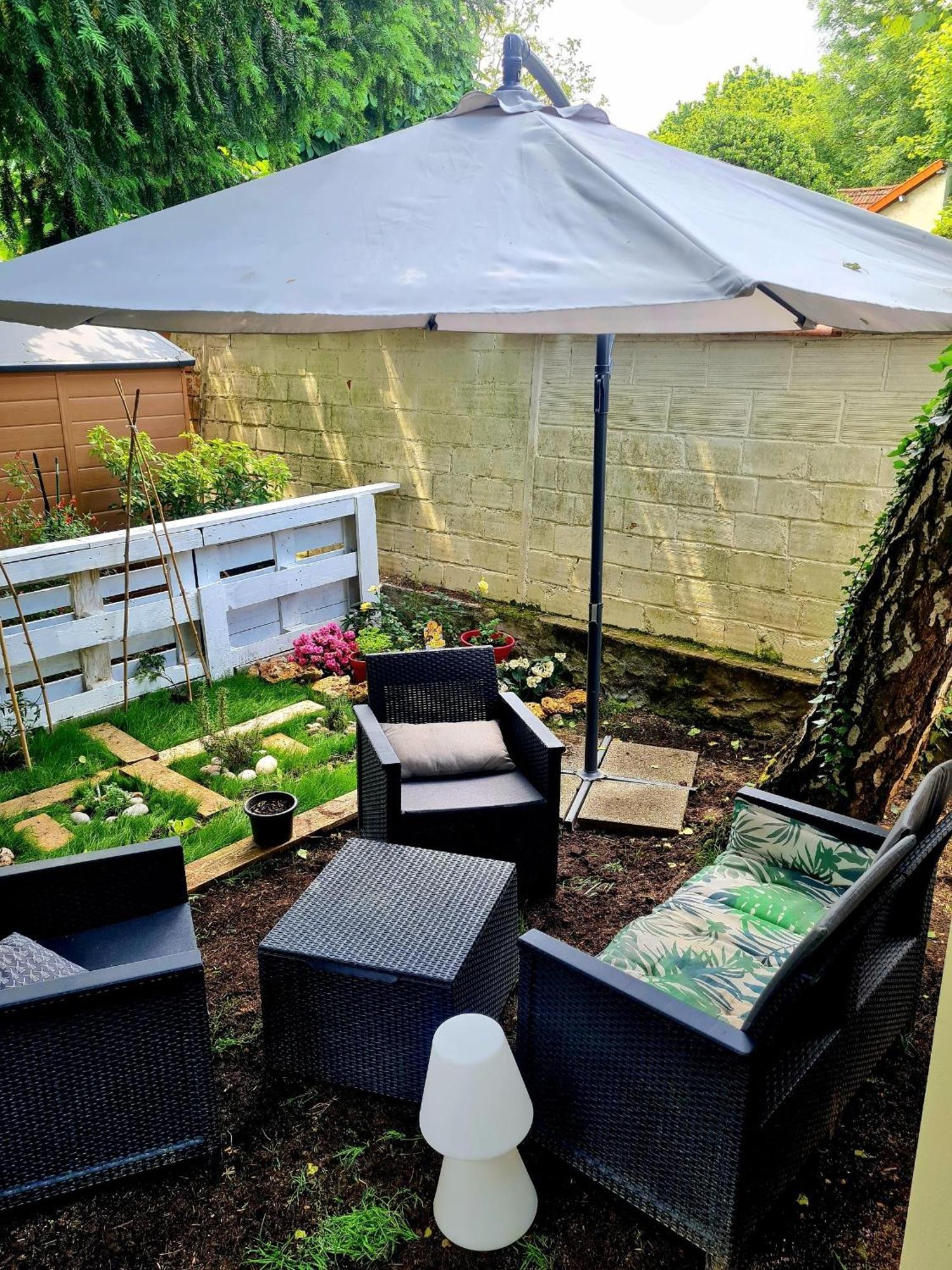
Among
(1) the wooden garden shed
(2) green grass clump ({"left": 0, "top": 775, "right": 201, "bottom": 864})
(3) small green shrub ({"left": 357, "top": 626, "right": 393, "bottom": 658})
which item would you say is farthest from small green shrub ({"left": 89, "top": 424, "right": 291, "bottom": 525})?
(2) green grass clump ({"left": 0, "top": 775, "right": 201, "bottom": 864})

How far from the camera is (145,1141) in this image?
2.03m

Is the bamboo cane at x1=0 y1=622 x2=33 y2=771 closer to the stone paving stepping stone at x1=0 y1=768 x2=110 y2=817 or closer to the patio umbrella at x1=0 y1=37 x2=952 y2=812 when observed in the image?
the stone paving stepping stone at x1=0 y1=768 x2=110 y2=817

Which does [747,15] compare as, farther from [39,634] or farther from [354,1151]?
[354,1151]

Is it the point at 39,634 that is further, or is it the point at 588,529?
the point at 588,529

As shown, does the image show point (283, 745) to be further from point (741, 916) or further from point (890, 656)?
point (890, 656)

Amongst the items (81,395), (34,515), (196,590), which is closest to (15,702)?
(196,590)

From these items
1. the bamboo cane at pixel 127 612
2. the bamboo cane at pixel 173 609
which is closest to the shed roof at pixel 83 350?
the bamboo cane at pixel 127 612

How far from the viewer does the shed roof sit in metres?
5.74

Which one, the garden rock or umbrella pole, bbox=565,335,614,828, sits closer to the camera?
umbrella pole, bbox=565,335,614,828

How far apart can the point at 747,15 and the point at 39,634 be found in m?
31.6

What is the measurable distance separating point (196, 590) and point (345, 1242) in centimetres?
358

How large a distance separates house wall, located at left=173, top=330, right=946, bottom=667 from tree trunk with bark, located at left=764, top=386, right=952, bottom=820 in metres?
1.15

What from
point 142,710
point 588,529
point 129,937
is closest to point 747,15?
point 588,529

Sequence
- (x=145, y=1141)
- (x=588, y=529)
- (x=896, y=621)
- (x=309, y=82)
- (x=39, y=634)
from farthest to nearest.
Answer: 1. (x=309, y=82)
2. (x=588, y=529)
3. (x=39, y=634)
4. (x=896, y=621)
5. (x=145, y=1141)
